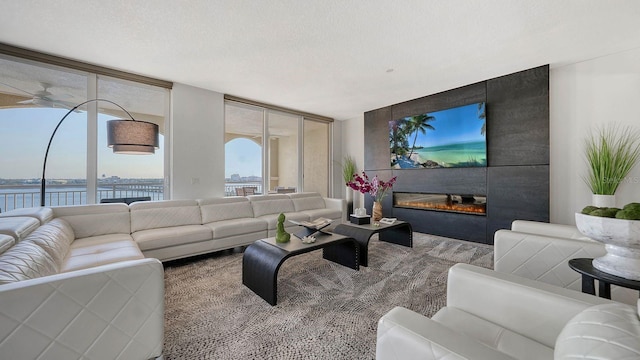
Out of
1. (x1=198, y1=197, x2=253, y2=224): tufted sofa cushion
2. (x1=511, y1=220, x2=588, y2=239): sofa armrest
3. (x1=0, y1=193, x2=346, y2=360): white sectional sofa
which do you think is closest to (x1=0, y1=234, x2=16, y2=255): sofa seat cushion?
(x1=0, y1=193, x2=346, y2=360): white sectional sofa

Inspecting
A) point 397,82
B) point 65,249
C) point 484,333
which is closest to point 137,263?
point 65,249

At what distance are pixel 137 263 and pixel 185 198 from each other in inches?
119

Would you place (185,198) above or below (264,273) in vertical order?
above

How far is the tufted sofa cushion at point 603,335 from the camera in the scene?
1.95 feet

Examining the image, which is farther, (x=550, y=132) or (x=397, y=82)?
(x=397, y=82)

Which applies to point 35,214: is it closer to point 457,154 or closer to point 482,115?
point 457,154

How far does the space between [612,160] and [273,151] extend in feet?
17.6

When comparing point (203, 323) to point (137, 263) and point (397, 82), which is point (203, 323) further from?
point (397, 82)

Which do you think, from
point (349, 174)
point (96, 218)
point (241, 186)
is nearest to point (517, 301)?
point (96, 218)

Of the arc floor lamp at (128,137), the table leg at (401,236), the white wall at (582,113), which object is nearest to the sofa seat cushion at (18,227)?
the arc floor lamp at (128,137)

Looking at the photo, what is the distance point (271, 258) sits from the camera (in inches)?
91.4

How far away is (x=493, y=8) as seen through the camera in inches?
90.0

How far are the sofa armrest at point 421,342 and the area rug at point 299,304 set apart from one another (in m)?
0.76

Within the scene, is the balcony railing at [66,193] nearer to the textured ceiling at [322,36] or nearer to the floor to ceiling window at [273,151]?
the floor to ceiling window at [273,151]
